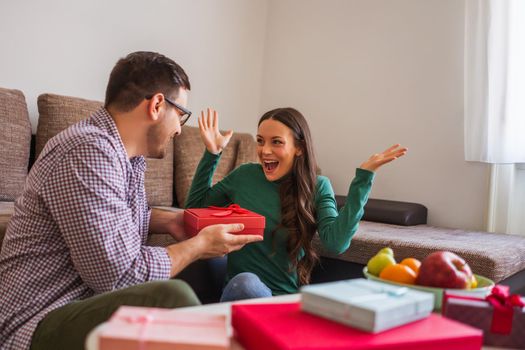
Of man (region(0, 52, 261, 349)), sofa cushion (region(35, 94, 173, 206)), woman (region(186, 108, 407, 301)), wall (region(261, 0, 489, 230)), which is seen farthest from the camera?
wall (region(261, 0, 489, 230))

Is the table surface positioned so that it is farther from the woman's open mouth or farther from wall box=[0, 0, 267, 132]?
wall box=[0, 0, 267, 132]

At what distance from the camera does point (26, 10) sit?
8.01 feet

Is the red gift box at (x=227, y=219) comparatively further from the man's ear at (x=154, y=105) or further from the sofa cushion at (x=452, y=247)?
the sofa cushion at (x=452, y=247)

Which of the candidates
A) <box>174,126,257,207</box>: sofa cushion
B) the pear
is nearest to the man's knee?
the pear

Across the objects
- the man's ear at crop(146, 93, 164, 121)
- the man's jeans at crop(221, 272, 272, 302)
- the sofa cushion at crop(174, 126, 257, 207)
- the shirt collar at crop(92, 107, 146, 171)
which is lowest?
the man's jeans at crop(221, 272, 272, 302)

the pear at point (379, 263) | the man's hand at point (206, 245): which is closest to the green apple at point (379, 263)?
the pear at point (379, 263)

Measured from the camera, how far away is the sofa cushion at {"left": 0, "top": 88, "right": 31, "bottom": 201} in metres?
2.14

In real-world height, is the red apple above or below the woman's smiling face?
below

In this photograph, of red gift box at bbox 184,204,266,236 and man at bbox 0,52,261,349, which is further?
red gift box at bbox 184,204,266,236

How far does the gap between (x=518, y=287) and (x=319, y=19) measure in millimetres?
2109

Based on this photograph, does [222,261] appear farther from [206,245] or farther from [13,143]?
[13,143]

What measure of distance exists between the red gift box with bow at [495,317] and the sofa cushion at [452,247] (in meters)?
1.00

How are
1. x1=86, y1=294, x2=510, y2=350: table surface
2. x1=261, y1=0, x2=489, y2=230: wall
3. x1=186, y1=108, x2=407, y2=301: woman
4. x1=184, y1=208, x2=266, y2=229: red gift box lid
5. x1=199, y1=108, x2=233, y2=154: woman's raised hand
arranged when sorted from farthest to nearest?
x1=261, y1=0, x2=489, y2=230: wall
x1=199, y1=108, x2=233, y2=154: woman's raised hand
x1=186, y1=108, x2=407, y2=301: woman
x1=184, y1=208, x2=266, y2=229: red gift box lid
x1=86, y1=294, x2=510, y2=350: table surface

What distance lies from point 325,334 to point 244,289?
31.9 inches
